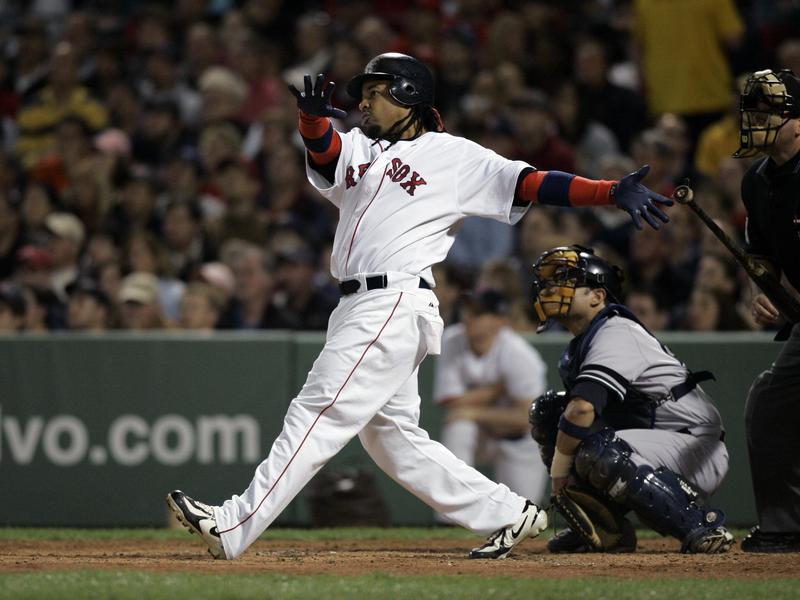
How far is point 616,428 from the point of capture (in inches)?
244

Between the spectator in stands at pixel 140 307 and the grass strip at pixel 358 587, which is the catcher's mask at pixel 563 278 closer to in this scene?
the grass strip at pixel 358 587

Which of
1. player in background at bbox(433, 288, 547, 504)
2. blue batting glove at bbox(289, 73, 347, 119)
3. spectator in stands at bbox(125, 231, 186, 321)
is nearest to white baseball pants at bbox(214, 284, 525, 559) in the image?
blue batting glove at bbox(289, 73, 347, 119)

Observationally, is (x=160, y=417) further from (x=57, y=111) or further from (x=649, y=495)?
(x=57, y=111)

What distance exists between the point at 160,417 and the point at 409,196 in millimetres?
3610

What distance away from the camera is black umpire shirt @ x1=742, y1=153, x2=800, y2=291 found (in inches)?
230

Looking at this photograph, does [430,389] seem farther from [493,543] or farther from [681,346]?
[493,543]

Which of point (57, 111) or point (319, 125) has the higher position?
point (319, 125)

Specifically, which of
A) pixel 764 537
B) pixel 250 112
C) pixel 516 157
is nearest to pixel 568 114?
pixel 516 157

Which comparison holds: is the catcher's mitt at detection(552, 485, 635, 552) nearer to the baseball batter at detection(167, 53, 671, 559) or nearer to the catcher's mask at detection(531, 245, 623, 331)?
the baseball batter at detection(167, 53, 671, 559)

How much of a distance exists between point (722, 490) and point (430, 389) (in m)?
1.87

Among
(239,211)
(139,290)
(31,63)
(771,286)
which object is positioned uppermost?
(31,63)

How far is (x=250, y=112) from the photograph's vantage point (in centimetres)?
1246

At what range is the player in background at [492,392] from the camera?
8.47 m

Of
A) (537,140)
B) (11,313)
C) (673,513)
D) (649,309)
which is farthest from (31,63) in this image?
(673,513)
